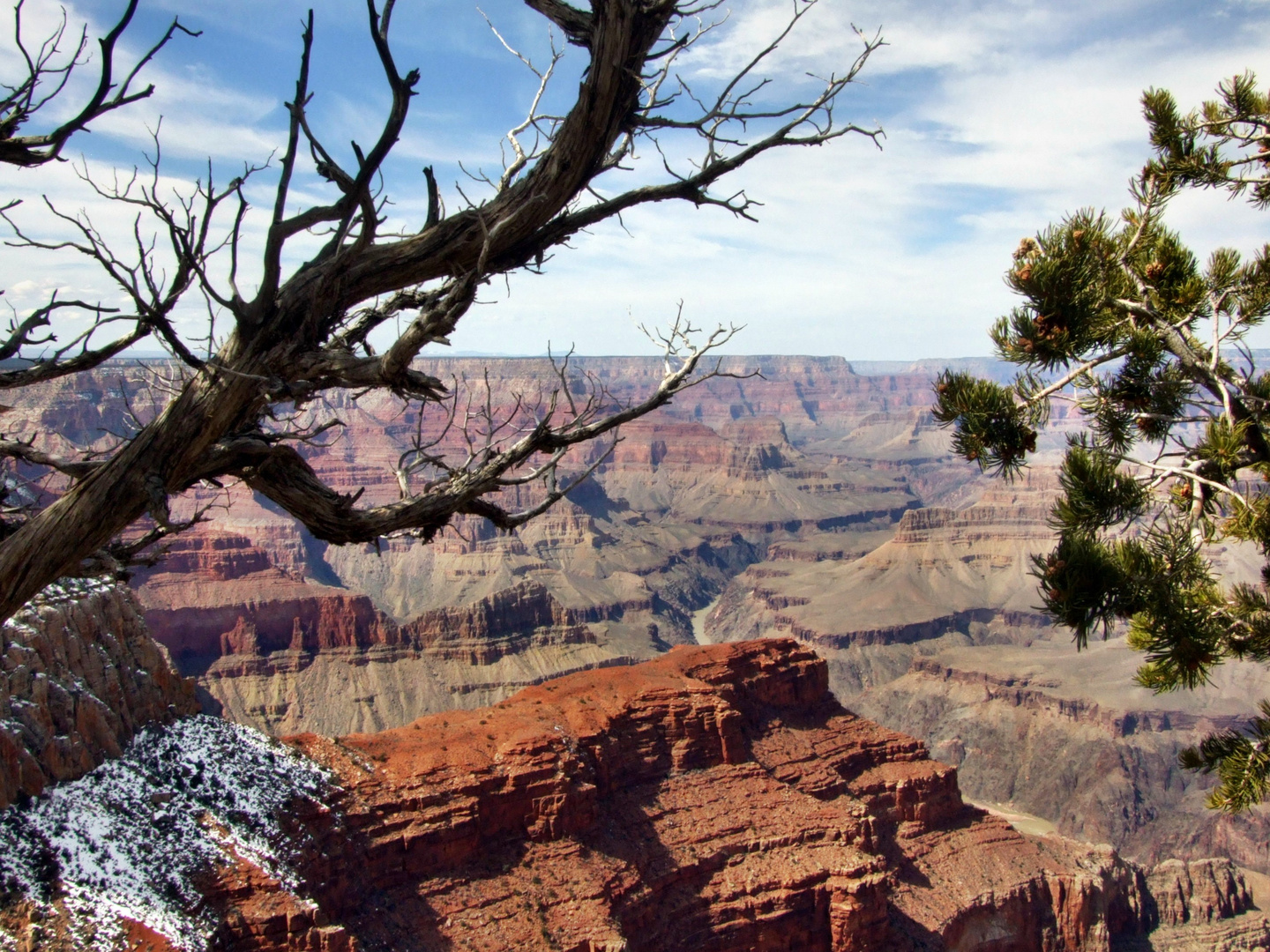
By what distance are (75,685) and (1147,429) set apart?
22862 millimetres

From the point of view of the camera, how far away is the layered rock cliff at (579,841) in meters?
20.4

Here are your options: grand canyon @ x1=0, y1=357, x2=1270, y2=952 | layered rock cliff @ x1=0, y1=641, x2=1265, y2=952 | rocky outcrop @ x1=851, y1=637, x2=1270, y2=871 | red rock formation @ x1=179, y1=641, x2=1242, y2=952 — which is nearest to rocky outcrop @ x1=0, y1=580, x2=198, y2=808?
grand canyon @ x1=0, y1=357, x2=1270, y2=952

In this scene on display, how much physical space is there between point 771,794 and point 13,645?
2227 cm

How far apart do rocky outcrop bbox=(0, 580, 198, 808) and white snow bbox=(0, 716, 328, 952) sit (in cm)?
51

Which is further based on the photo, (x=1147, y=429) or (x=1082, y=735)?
(x=1082, y=735)

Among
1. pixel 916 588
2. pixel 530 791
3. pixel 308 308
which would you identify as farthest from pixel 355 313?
pixel 916 588

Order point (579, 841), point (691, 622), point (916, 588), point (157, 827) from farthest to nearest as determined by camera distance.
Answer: point (691, 622) → point (916, 588) → point (579, 841) → point (157, 827)

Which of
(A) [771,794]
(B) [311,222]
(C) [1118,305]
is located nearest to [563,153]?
(B) [311,222]

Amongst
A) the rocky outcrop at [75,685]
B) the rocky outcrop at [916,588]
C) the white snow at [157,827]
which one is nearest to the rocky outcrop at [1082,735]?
the rocky outcrop at [916,588]

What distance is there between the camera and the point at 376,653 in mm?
72875

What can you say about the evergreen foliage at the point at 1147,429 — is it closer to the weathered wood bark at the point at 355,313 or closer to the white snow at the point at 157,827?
the weathered wood bark at the point at 355,313

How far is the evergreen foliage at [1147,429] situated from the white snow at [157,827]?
17654 mm

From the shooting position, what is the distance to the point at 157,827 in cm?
2153

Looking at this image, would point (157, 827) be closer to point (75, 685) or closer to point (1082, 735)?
point (75, 685)
